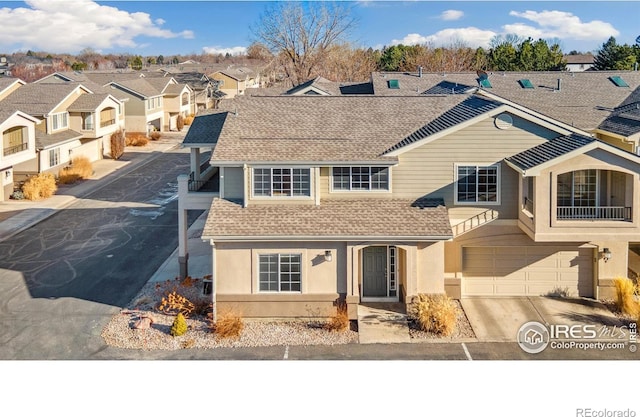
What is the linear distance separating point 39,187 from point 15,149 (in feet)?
8.72

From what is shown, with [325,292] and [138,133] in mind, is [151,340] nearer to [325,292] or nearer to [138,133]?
[325,292]

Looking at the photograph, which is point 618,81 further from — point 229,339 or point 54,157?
point 54,157

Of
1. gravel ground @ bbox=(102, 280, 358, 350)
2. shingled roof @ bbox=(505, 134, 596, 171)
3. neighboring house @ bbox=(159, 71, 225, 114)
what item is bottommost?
gravel ground @ bbox=(102, 280, 358, 350)

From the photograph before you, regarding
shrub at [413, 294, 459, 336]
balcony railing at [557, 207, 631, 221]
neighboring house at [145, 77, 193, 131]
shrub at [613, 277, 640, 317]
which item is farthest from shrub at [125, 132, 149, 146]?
shrub at [613, 277, 640, 317]

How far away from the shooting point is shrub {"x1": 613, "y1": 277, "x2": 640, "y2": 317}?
17.9 metres

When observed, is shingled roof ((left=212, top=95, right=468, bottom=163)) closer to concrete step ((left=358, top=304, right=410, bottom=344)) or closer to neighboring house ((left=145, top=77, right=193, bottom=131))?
concrete step ((left=358, top=304, right=410, bottom=344))

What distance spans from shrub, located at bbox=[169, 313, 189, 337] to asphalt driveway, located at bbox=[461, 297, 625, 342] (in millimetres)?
8737

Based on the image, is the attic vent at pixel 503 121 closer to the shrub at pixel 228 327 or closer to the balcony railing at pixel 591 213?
the balcony railing at pixel 591 213

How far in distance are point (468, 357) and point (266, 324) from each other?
6.14m

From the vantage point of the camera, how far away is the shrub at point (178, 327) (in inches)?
656

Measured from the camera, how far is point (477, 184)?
755 inches

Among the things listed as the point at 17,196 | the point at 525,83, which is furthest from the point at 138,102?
the point at 525,83

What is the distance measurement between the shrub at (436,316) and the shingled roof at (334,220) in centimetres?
201

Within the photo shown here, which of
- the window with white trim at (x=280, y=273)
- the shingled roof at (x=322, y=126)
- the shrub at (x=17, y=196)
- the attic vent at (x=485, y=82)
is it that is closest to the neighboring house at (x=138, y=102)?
the shrub at (x=17, y=196)
